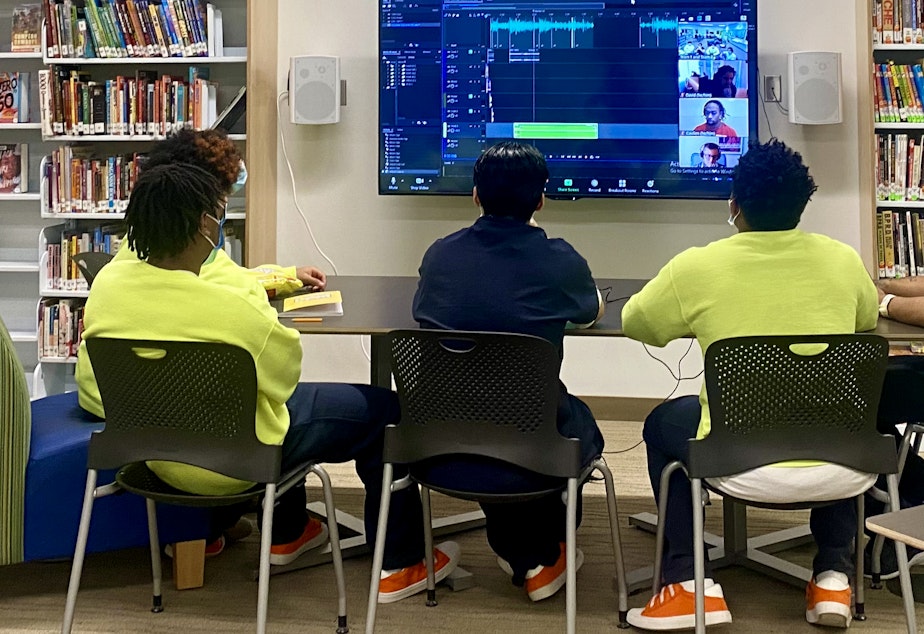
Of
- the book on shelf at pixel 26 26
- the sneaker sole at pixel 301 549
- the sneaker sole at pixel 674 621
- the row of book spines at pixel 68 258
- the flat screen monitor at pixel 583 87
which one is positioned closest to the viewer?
the sneaker sole at pixel 674 621

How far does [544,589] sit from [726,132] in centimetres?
229

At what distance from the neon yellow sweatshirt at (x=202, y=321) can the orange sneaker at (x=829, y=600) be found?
132cm

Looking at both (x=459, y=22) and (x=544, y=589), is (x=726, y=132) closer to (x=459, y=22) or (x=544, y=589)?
(x=459, y=22)

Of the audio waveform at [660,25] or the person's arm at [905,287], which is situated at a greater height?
the audio waveform at [660,25]

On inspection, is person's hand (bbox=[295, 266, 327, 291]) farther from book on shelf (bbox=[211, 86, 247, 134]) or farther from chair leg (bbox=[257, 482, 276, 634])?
book on shelf (bbox=[211, 86, 247, 134])

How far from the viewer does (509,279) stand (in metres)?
2.28

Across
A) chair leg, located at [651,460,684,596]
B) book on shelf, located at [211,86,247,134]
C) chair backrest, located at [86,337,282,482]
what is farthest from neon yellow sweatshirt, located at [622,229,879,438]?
book on shelf, located at [211,86,247,134]

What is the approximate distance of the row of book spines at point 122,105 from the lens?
14.4 ft

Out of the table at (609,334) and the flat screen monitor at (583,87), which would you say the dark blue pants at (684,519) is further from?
the flat screen monitor at (583,87)

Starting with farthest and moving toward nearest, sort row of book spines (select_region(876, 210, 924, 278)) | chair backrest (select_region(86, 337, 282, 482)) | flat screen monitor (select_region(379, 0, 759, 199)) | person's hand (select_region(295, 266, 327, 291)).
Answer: row of book spines (select_region(876, 210, 924, 278)), flat screen monitor (select_region(379, 0, 759, 199)), person's hand (select_region(295, 266, 327, 291)), chair backrest (select_region(86, 337, 282, 482))

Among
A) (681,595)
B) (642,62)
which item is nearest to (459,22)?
(642,62)

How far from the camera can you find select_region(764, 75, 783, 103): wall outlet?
432cm

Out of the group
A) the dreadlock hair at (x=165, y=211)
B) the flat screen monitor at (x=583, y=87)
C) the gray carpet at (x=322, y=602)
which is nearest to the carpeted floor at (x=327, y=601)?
the gray carpet at (x=322, y=602)

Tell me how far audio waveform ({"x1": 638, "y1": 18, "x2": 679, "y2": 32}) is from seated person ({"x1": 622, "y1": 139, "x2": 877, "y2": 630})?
1.97m
